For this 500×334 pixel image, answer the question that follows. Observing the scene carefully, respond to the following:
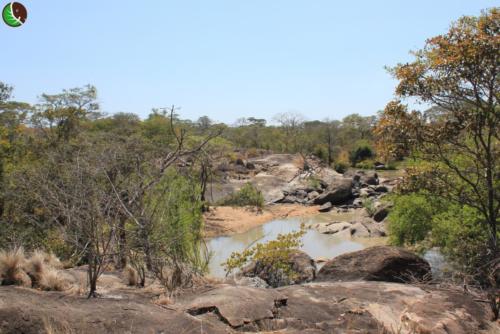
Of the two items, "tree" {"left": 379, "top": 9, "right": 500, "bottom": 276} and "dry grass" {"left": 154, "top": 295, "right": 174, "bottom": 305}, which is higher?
"tree" {"left": 379, "top": 9, "right": 500, "bottom": 276}

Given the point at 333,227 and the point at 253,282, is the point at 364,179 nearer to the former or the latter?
the point at 333,227

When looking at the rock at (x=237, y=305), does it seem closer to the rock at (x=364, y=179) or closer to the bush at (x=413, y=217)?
the bush at (x=413, y=217)

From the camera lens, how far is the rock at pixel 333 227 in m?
27.0

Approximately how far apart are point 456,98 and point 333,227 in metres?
19.6

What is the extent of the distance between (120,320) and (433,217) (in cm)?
1180

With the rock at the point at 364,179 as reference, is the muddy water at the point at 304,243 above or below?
below

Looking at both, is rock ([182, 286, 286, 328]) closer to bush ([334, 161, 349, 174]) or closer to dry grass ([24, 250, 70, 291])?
dry grass ([24, 250, 70, 291])

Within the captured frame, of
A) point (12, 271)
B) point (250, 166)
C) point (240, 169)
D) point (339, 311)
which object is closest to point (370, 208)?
point (240, 169)

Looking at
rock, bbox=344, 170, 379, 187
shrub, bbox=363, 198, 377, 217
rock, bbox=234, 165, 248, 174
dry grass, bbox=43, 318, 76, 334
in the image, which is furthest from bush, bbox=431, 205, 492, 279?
rock, bbox=234, 165, 248, 174

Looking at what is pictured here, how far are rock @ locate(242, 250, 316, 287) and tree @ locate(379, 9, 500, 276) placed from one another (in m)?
5.28

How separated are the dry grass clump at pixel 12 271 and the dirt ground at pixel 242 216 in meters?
19.6

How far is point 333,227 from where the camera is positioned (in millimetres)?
27766

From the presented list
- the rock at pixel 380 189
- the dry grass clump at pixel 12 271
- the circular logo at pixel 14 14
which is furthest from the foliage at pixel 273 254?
the rock at pixel 380 189

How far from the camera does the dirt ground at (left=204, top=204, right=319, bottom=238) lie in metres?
28.1
